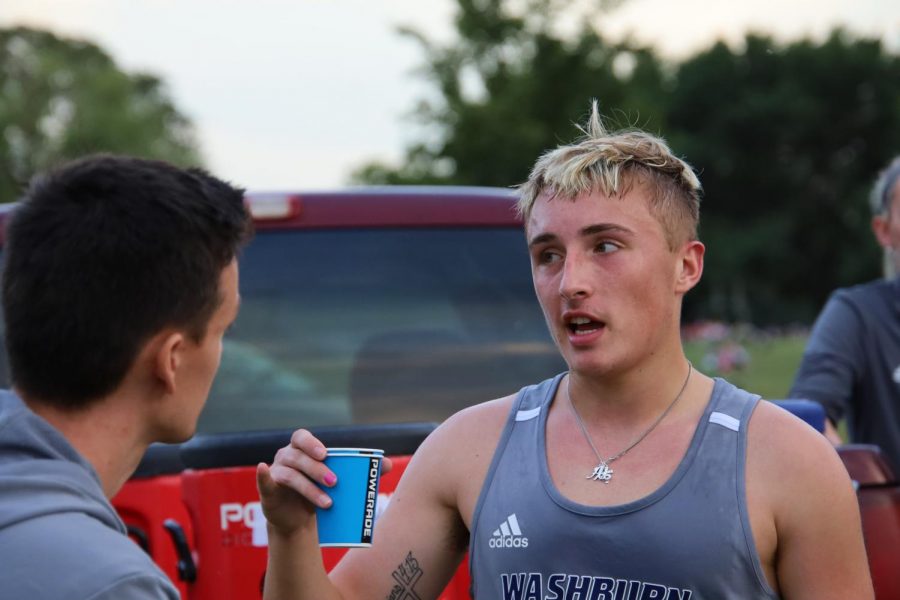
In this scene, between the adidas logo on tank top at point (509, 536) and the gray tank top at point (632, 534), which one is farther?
the adidas logo on tank top at point (509, 536)

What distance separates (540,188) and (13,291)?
1262mm

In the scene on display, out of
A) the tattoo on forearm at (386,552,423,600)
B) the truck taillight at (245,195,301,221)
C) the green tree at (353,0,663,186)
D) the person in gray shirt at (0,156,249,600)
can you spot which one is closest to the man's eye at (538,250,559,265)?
the tattoo on forearm at (386,552,423,600)

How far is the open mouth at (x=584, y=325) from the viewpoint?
2.67 m

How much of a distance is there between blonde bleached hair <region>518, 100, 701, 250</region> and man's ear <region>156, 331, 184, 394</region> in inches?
40.9

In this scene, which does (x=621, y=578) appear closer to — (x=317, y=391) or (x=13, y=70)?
(x=317, y=391)

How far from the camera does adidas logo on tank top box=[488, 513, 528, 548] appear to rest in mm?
2559

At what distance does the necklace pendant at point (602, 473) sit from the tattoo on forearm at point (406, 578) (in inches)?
17.5

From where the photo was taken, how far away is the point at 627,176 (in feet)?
8.96

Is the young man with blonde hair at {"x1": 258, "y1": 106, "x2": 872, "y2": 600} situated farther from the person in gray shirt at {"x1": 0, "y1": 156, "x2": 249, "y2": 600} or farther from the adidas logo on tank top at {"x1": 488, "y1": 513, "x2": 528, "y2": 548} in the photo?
the person in gray shirt at {"x1": 0, "y1": 156, "x2": 249, "y2": 600}

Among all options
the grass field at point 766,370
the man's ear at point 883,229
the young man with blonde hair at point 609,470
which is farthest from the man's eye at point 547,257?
the grass field at point 766,370

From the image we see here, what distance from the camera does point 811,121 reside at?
54188 millimetres

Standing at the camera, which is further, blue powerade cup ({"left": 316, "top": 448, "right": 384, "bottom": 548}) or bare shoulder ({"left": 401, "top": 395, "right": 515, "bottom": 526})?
bare shoulder ({"left": 401, "top": 395, "right": 515, "bottom": 526})

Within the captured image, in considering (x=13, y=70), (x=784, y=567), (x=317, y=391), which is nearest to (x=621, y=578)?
(x=784, y=567)

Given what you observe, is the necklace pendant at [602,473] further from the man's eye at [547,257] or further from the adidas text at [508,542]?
the man's eye at [547,257]
